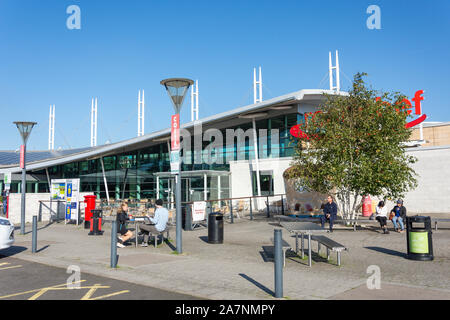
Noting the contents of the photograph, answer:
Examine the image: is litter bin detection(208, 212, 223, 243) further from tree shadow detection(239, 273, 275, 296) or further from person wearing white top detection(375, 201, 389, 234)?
person wearing white top detection(375, 201, 389, 234)

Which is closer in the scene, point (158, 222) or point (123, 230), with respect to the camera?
point (158, 222)

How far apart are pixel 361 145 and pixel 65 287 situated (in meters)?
13.0

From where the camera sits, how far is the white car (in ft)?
33.8

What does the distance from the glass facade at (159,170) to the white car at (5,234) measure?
59.9 feet

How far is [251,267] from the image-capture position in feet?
28.6

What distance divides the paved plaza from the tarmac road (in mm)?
291

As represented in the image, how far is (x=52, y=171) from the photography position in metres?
37.3

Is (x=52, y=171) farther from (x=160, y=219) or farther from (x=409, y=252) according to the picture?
(x=409, y=252)

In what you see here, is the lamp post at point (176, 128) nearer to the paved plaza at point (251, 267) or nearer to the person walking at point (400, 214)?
the paved plaza at point (251, 267)

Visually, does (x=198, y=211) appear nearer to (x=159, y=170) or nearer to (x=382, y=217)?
(x=382, y=217)

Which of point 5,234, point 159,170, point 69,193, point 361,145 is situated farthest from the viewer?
point 159,170

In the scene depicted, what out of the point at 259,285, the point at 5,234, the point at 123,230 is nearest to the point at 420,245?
the point at 259,285

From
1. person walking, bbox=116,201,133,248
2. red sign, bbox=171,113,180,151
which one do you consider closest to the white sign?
person walking, bbox=116,201,133,248
